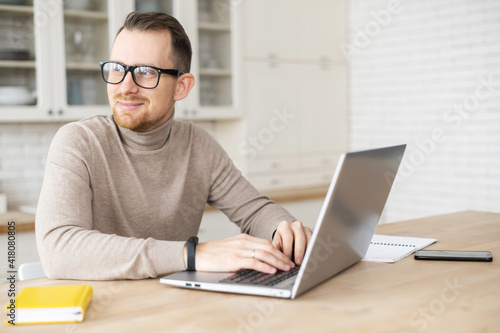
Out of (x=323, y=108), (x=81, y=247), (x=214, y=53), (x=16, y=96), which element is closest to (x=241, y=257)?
(x=81, y=247)

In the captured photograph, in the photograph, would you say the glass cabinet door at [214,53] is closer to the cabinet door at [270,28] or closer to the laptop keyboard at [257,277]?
the cabinet door at [270,28]

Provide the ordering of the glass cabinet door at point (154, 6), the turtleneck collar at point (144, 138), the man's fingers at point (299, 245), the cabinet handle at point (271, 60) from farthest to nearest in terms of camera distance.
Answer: the cabinet handle at point (271, 60)
the glass cabinet door at point (154, 6)
the turtleneck collar at point (144, 138)
the man's fingers at point (299, 245)

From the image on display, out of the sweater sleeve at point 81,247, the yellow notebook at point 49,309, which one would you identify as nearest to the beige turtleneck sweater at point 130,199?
the sweater sleeve at point 81,247

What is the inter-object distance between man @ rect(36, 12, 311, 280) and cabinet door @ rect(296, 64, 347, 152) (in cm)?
253

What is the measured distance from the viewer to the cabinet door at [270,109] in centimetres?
415

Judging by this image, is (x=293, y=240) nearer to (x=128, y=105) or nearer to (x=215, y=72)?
(x=128, y=105)

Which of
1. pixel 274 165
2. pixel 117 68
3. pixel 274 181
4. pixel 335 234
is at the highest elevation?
pixel 117 68

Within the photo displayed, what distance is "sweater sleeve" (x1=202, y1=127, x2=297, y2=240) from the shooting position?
6.24ft

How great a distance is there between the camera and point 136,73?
1.68m

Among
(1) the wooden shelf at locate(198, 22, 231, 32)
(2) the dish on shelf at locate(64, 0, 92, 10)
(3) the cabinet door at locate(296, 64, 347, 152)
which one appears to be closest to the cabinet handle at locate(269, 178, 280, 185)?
(3) the cabinet door at locate(296, 64, 347, 152)

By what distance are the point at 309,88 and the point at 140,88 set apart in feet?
9.54

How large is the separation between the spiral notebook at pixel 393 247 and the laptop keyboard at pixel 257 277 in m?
0.33

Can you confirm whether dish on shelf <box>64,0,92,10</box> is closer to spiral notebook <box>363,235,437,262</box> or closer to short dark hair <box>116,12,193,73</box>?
short dark hair <box>116,12,193,73</box>

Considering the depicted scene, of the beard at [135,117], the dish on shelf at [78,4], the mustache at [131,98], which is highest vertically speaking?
the dish on shelf at [78,4]
